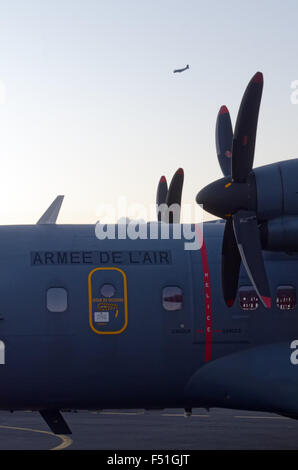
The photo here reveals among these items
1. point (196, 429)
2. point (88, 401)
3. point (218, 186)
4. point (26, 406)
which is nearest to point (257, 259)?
point (218, 186)

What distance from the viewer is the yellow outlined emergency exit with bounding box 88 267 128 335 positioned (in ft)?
63.1

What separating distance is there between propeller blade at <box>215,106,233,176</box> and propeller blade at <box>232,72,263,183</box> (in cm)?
200

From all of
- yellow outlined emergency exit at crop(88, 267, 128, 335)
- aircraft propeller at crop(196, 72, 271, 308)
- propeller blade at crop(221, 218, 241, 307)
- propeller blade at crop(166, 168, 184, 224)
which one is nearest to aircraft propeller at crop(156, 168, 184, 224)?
propeller blade at crop(166, 168, 184, 224)

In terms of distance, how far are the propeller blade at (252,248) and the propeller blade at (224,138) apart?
2.40 metres

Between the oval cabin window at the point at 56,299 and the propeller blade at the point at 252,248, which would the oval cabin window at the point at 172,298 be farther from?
the oval cabin window at the point at 56,299

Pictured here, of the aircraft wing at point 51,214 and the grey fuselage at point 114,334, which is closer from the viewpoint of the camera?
the grey fuselage at point 114,334

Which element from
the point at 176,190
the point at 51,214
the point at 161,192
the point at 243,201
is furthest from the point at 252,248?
the point at 161,192

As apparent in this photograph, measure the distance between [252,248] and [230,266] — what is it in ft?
3.55

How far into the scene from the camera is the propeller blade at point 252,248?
1822cm

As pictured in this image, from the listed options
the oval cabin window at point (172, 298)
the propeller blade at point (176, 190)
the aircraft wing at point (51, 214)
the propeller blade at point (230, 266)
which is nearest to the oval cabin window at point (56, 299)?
the oval cabin window at point (172, 298)

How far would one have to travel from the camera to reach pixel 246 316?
1972 cm

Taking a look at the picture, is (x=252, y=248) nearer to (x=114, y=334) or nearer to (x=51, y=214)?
(x=114, y=334)

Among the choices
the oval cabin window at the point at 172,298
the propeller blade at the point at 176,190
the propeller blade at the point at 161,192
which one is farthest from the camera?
the propeller blade at the point at 161,192
